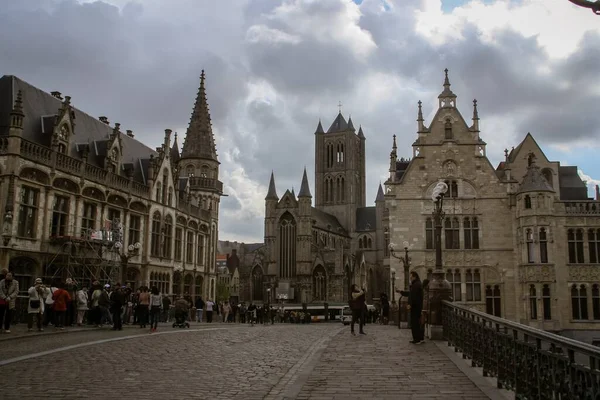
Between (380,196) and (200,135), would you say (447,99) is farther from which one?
(380,196)

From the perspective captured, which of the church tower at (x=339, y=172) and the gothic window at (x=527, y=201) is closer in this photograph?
the gothic window at (x=527, y=201)

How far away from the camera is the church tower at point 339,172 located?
102 meters

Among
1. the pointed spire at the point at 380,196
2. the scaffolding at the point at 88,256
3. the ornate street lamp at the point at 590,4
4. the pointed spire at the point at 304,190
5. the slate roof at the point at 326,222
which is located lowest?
the scaffolding at the point at 88,256

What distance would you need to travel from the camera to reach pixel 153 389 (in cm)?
792

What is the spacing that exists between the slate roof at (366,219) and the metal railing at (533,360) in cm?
9134

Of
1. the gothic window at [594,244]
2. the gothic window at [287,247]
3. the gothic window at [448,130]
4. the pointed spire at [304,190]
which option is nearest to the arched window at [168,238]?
the gothic window at [448,130]

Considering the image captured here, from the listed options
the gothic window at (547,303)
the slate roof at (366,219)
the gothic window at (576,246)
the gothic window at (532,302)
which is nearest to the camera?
the gothic window at (547,303)

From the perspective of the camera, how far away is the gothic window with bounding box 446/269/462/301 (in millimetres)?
38031

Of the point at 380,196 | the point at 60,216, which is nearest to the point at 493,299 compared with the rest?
the point at 60,216

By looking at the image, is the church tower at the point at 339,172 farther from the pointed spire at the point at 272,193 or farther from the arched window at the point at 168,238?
the arched window at the point at 168,238

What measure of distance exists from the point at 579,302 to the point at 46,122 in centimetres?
3400

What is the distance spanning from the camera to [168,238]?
42031mm

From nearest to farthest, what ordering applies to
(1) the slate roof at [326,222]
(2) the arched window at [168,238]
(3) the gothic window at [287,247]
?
(2) the arched window at [168,238] → (3) the gothic window at [287,247] → (1) the slate roof at [326,222]

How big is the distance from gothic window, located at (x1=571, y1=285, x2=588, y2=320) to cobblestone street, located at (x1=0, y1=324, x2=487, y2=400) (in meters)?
27.0
